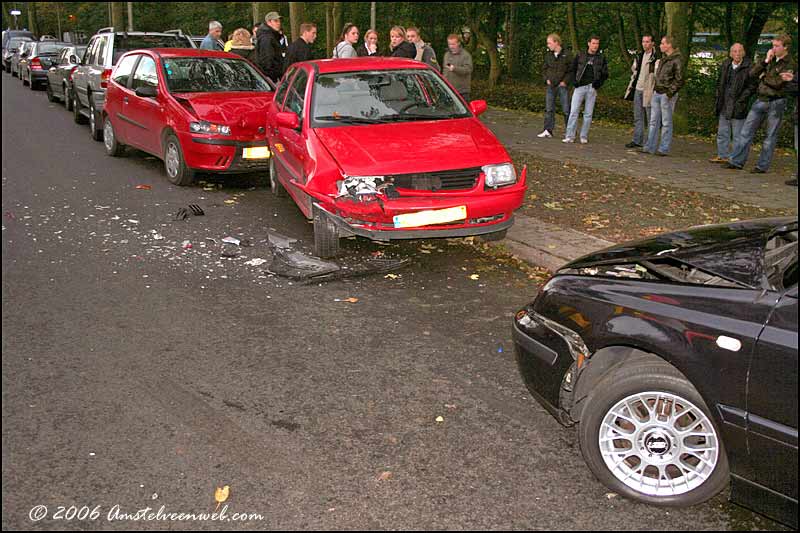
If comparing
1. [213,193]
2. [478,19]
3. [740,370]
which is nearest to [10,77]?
[478,19]

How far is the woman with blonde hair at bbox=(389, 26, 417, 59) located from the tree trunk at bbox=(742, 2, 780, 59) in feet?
42.9

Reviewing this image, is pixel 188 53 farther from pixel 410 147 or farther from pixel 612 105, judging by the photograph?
pixel 612 105

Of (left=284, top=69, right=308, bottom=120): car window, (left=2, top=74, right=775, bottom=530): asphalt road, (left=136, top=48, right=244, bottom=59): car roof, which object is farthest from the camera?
(left=136, top=48, right=244, bottom=59): car roof

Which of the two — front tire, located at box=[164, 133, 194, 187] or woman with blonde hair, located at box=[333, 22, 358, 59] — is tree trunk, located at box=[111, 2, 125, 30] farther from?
front tire, located at box=[164, 133, 194, 187]

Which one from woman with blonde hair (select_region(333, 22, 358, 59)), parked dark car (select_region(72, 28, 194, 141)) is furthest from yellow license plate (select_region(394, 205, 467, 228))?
parked dark car (select_region(72, 28, 194, 141))

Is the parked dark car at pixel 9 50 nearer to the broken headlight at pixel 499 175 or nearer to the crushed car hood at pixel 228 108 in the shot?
the crushed car hood at pixel 228 108

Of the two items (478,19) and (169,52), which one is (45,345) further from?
(478,19)

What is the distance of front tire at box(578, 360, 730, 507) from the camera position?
354 cm

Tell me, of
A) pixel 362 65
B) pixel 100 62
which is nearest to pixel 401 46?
pixel 362 65

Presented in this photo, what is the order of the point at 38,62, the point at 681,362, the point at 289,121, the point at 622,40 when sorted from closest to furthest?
the point at 681,362, the point at 289,121, the point at 38,62, the point at 622,40

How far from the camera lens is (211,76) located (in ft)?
39.2

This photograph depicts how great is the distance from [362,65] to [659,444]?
21.0 ft

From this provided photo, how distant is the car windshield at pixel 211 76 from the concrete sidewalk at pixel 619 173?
16.0ft

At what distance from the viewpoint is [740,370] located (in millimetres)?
3270
